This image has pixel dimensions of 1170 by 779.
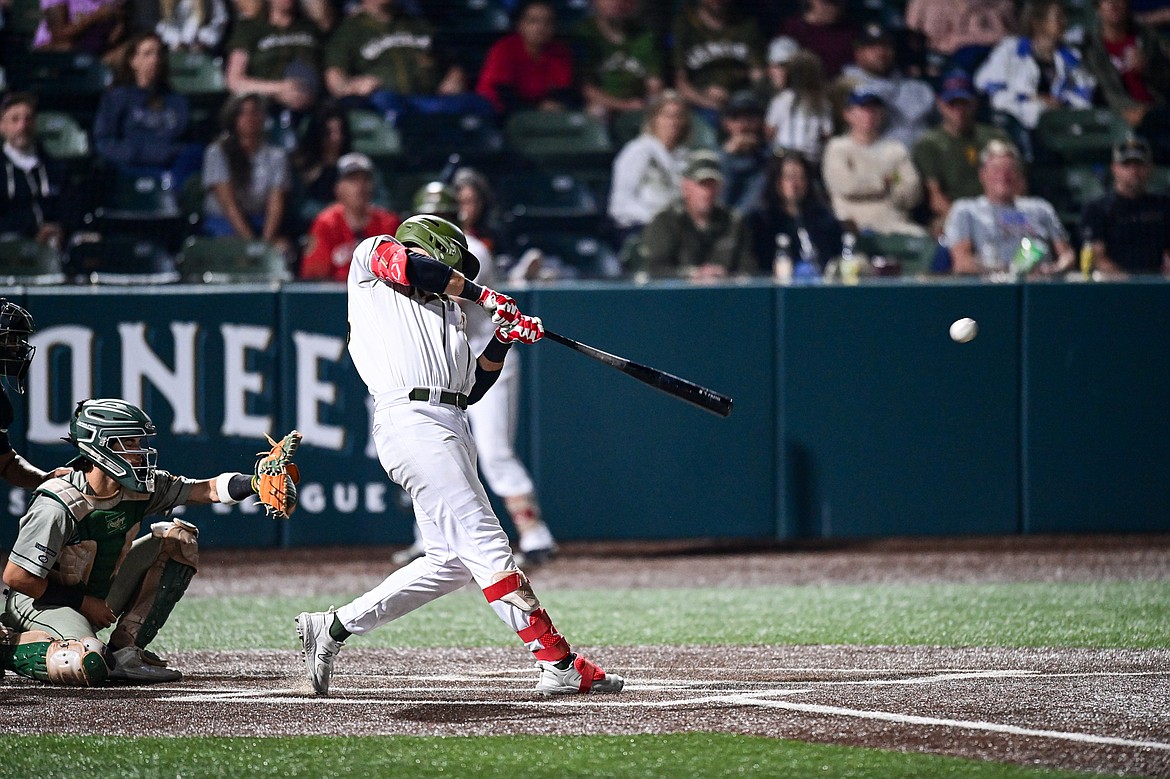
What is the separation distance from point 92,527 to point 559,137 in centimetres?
720

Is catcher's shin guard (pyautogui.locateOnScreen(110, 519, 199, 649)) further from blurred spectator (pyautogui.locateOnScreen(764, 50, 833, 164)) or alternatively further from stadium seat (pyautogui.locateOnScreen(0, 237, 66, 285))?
blurred spectator (pyautogui.locateOnScreen(764, 50, 833, 164))

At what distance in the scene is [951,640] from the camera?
679cm

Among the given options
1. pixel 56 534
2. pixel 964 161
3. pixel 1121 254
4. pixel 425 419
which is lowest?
pixel 56 534

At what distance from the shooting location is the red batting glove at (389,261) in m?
5.29

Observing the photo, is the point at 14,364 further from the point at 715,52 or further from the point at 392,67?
the point at 715,52

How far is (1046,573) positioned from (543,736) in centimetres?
550

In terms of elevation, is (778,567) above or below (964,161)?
below

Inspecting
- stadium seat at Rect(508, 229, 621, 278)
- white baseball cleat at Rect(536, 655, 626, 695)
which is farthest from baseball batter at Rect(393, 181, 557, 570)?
white baseball cleat at Rect(536, 655, 626, 695)

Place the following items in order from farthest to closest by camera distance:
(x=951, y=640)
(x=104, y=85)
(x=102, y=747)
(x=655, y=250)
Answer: (x=104, y=85) < (x=655, y=250) < (x=951, y=640) < (x=102, y=747)

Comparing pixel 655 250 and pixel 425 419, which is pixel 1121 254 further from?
pixel 425 419

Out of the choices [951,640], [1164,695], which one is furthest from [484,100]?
[1164,695]

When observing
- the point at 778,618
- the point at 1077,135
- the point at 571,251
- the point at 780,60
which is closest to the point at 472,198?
the point at 571,251

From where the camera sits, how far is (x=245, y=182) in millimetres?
11305

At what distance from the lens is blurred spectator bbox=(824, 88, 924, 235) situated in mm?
11539
